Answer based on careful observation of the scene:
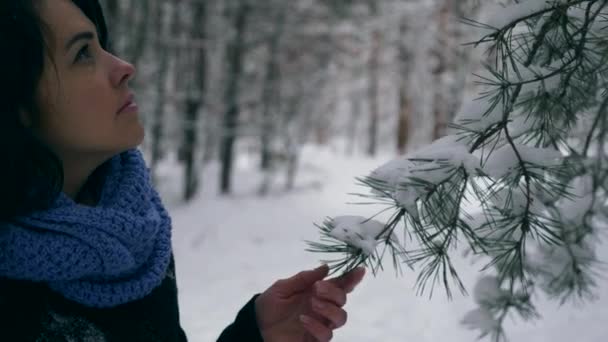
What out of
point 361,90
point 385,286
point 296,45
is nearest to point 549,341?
point 385,286

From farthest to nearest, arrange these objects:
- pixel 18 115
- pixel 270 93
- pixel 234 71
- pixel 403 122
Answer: pixel 403 122 < pixel 270 93 < pixel 234 71 < pixel 18 115

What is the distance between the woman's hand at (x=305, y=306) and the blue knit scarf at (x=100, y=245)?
30cm

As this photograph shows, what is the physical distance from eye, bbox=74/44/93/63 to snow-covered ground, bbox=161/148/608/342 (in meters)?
0.69

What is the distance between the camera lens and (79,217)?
3.76 feet

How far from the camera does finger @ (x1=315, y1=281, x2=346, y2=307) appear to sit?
1156 mm

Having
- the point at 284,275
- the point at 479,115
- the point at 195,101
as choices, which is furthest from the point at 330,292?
the point at 195,101

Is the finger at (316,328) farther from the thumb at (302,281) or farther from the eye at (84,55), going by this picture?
the eye at (84,55)

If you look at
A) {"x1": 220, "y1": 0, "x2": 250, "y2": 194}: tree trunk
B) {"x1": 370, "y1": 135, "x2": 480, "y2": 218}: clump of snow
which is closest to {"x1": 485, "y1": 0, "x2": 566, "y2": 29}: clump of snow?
{"x1": 370, "y1": 135, "x2": 480, "y2": 218}: clump of snow

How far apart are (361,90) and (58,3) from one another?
66.3ft

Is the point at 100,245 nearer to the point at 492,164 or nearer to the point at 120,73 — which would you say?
the point at 120,73

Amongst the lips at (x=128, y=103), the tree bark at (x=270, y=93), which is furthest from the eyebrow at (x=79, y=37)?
the tree bark at (x=270, y=93)

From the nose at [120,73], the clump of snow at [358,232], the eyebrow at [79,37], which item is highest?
the eyebrow at [79,37]

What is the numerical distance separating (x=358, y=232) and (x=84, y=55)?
76cm

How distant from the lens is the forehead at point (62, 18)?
1143 mm
